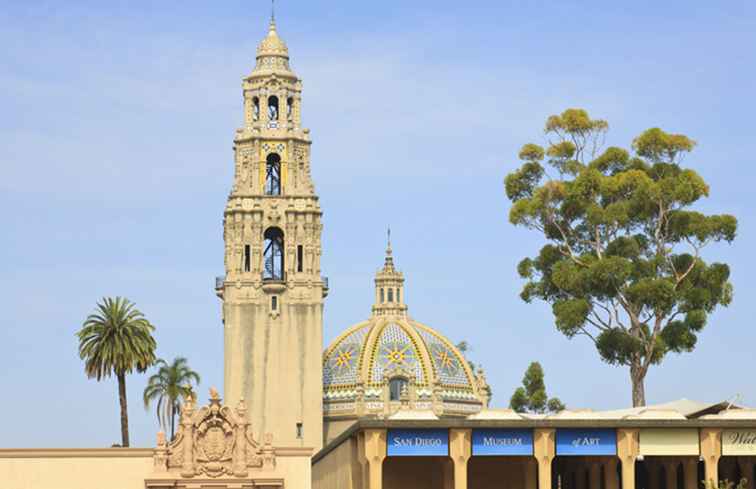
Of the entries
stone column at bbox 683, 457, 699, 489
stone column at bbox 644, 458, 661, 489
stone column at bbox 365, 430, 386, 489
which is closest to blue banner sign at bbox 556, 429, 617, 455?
stone column at bbox 683, 457, 699, 489

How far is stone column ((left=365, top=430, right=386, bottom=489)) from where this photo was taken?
308 feet

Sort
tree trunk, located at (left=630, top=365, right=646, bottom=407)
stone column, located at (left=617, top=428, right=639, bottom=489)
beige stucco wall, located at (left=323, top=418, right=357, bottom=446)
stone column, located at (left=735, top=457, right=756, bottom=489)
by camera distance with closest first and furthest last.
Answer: stone column, located at (left=617, top=428, right=639, bottom=489)
stone column, located at (left=735, top=457, right=756, bottom=489)
tree trunk, located at (left=630, top=365, right=646, bottom=407)
beige stucco wall, located at (left=323, top=418, right=357, bottom=446)

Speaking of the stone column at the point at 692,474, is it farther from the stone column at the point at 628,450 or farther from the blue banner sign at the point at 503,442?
the blue banner sign at the point at 503,442

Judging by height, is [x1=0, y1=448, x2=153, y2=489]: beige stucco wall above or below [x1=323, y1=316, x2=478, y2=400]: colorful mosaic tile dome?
below

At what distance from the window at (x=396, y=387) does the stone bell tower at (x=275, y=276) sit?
20913 mm

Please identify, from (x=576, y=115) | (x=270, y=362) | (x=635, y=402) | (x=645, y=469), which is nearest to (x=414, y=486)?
(x=645, y=469)

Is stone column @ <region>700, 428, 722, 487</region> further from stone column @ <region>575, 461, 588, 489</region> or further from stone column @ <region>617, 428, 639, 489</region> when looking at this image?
stone column @ <region>575, 461, 588, 489</region>

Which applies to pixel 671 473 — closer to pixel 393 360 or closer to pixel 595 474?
pixel 595 474

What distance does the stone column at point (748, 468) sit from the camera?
101 metres

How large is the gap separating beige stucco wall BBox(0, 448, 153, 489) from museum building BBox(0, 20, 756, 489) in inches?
2.6

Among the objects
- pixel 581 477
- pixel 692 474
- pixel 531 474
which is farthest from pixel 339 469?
pixel 692 474

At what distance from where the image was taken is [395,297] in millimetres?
184750

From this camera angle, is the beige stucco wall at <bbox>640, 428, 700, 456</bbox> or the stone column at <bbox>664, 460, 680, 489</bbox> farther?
the stone column at <bbox>664, 460, 680, 489</bbox>

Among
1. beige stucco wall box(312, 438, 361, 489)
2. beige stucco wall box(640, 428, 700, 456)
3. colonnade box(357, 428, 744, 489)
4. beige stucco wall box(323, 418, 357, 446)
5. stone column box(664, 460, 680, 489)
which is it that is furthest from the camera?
beige stucco wall box(323, 418, 357, 446)
